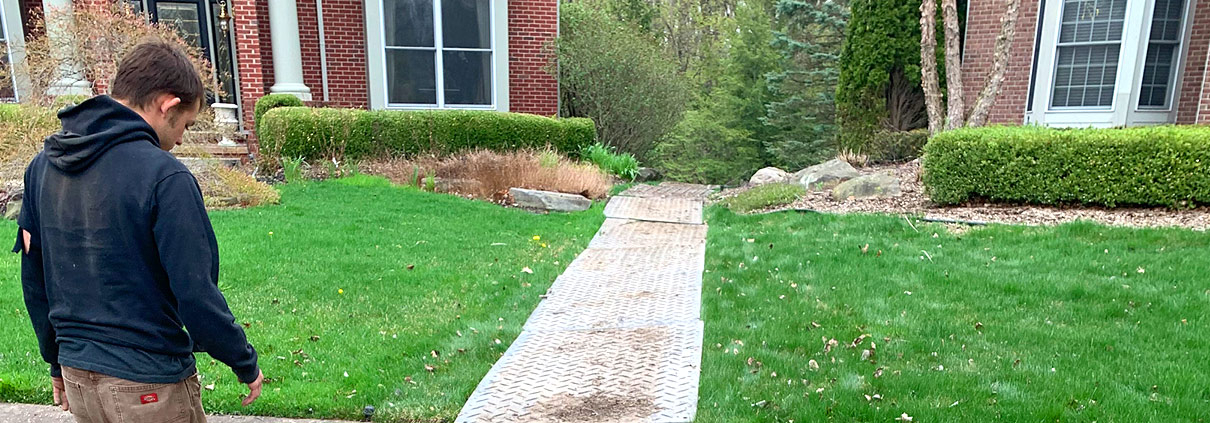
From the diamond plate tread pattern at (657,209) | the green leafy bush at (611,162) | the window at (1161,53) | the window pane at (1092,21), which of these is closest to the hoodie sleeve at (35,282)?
the diamond plate tread pattern at (657,209)

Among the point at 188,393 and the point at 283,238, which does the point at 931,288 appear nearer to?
the point at 188,393

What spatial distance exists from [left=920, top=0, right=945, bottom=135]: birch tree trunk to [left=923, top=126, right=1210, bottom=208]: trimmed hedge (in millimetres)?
2723

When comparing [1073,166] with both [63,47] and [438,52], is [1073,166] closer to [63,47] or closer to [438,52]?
[438,52]

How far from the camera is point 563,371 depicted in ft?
11.4

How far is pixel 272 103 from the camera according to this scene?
10.5 m

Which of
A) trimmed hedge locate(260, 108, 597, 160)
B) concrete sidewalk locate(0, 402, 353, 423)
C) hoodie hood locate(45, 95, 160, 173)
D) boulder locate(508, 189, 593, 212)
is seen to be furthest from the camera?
trimmed hedge locate(260, 108, 597, 160)

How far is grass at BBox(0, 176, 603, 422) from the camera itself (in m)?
3.23

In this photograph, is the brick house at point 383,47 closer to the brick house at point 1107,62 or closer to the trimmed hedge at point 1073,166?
the trimmed hedge at point 1073,166

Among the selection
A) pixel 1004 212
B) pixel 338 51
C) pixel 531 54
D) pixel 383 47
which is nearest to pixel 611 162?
pixel 531 54

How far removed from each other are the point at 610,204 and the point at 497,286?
425 centimetres

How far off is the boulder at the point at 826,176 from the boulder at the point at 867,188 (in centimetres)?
63

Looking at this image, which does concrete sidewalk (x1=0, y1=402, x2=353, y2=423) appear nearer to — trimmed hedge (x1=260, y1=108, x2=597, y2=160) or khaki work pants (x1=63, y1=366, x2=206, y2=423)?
khaki work pants (x1=63, y1=366, x2=206, y2=423)

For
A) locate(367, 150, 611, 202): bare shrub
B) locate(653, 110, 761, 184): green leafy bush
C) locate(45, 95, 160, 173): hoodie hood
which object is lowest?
Answer: locate(653, 110, 761, 184): green leafy bush

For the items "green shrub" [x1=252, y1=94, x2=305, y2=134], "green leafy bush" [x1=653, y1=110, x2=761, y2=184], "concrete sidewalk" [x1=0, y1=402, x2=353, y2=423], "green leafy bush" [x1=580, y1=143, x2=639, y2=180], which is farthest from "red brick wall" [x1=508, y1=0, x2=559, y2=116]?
"concrete sidewalk" [x1=0, y1=402, x2=353, y2=423]
